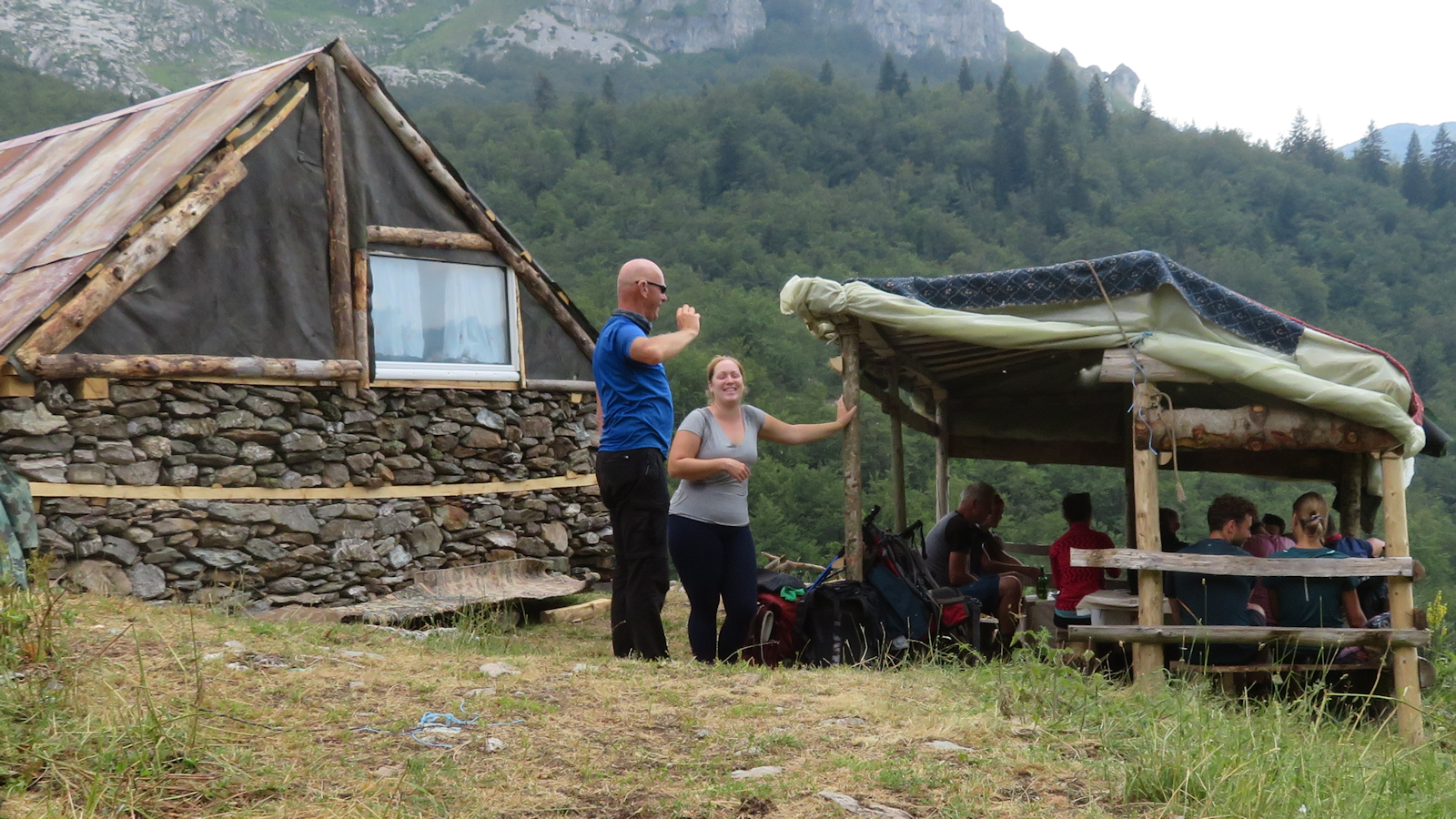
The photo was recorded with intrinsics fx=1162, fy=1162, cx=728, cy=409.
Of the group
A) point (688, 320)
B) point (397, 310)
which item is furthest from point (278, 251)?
point (688, 320)

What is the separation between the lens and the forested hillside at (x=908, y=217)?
35906 millimetres

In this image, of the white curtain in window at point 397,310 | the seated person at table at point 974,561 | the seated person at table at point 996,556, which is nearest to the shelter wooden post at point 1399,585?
the seated person at table at point 974,561

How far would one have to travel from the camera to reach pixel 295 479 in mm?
8883

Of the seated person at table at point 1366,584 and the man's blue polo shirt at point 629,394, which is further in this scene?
the seated person at table at point 1366,584

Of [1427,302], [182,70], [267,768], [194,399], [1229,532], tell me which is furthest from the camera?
[182,70]

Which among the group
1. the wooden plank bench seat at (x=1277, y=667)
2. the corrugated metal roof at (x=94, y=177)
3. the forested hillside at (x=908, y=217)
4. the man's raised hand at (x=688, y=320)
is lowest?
the wooden plank bench seat at (x=1277, y=667)

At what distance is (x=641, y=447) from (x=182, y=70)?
11244 cm

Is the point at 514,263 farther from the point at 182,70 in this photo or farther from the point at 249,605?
→ the point at 182,70

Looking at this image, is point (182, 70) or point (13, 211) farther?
point (182, 70)

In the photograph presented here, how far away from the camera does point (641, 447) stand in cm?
558

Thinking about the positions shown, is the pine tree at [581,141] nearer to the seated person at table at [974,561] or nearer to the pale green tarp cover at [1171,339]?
the seated person at table at [974,561]

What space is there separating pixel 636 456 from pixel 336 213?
4980mm

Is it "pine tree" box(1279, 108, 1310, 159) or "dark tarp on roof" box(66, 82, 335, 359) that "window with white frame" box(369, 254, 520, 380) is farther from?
"pine tree" box(1279, 108, 1310, 159)

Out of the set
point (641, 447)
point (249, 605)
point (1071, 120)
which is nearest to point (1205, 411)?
point (641, 447)
